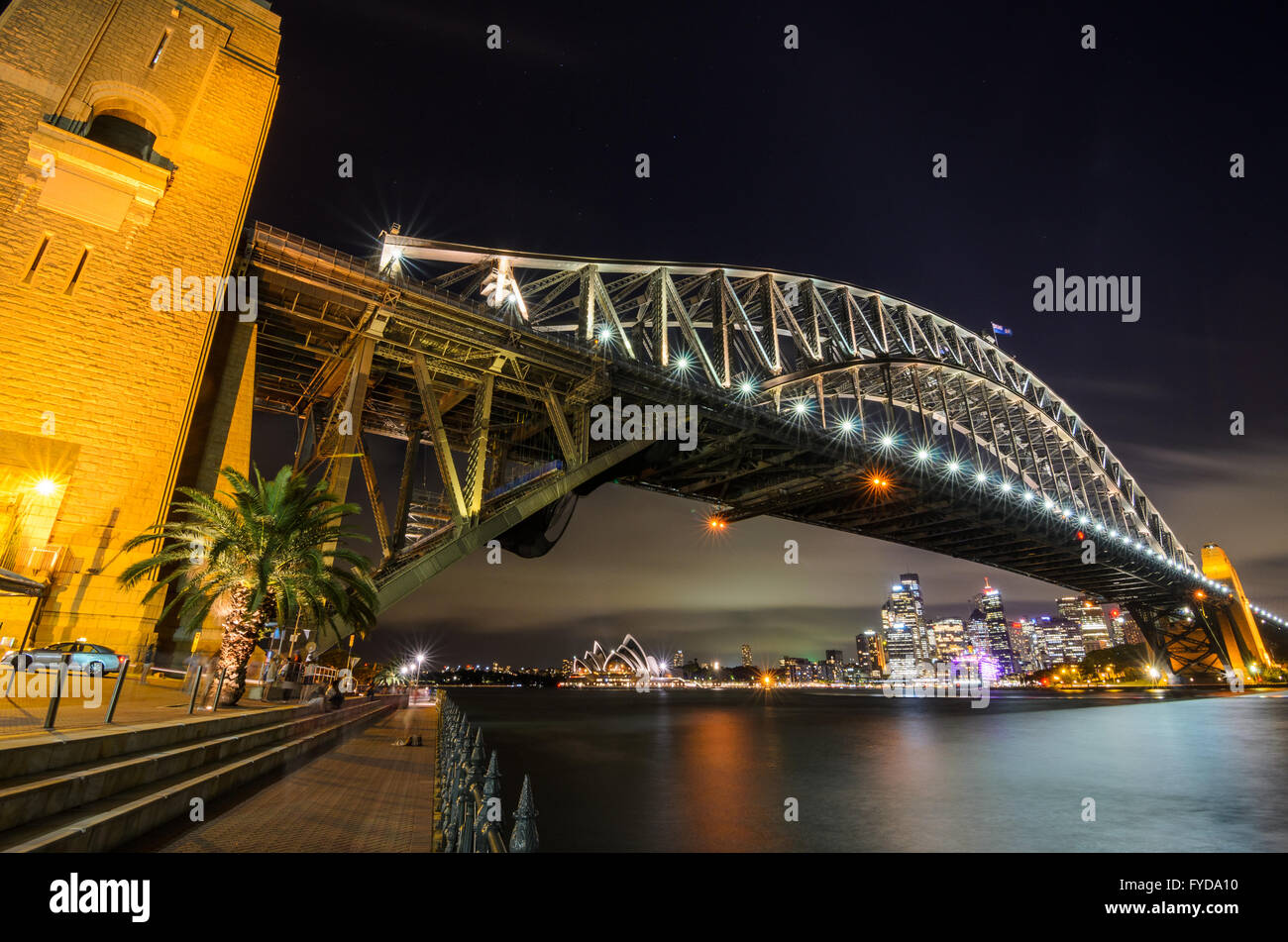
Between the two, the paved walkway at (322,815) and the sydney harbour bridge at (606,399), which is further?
the sydney harbour bridge at (606,399)

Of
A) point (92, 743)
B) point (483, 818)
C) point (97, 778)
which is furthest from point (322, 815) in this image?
point (483, 818)

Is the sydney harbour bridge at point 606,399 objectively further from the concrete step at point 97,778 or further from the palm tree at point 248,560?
the concrete step at point 97,778

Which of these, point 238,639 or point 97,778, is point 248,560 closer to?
point 238,639

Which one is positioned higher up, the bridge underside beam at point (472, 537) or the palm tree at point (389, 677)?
the bridge underside beam at point (472, 537)

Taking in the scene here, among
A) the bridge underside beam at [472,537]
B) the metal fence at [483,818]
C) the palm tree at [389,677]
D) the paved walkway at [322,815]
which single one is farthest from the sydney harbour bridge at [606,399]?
the palm tree at [389,677]

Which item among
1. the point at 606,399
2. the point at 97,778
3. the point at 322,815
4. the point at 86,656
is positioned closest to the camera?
the point at 97,778
